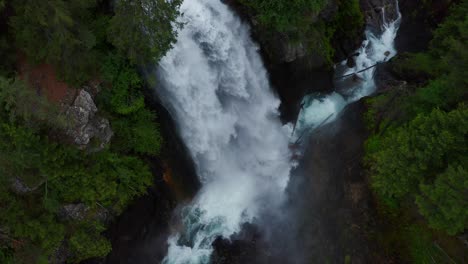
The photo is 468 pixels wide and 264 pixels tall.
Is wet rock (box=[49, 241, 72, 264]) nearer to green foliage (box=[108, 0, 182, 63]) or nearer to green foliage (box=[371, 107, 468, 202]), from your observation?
green foliage (box=[108, 0, 182, 63])

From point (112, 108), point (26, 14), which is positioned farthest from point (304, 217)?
point (26, 14)

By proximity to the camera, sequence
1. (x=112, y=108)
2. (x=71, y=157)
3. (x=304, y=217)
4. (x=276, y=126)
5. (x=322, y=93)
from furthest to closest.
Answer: (x=322, y=93) → (x=276, y=126) → (x=304, y=217) → (x=112, y=108) → (x=71, y=157)

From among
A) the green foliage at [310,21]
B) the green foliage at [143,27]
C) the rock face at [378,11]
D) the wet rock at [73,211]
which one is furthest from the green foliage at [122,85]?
the rock face at [378,11]

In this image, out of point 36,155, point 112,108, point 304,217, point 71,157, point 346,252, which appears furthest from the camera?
point 304,217

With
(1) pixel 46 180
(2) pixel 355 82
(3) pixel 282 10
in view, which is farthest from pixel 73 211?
(2) pixel 355 82

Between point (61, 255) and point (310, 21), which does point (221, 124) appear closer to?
point (310, 21)

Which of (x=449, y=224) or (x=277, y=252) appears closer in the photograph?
(x=449, y=224)

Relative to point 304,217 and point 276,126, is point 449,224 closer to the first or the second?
point 304,217
